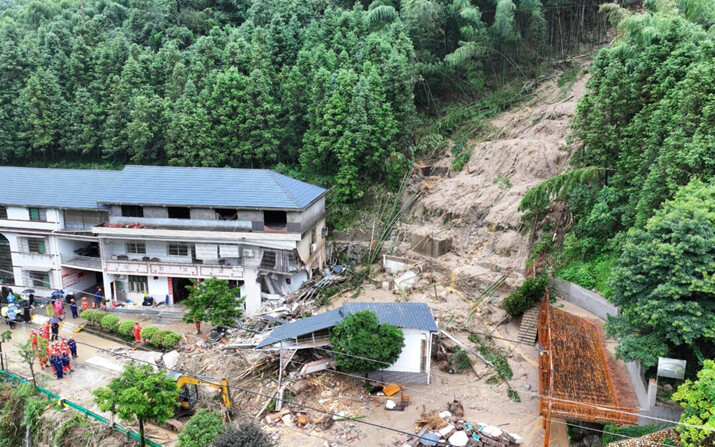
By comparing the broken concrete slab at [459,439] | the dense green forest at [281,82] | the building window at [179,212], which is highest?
the dense green forest at [281,82]

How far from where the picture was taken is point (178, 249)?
3200 cm

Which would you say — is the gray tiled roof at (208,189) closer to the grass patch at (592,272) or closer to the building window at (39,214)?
the building window at (39,214)

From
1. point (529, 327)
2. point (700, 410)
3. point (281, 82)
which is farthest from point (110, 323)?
point (700, 410)

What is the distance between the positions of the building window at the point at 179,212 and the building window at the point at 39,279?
9.39 metres

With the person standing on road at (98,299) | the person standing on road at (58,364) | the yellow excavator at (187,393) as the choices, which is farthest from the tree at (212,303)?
the person standing on road at (98,299)

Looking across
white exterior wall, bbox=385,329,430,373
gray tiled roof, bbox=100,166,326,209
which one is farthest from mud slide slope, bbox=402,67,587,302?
gray tiled roof, bbox=100,166,326,209

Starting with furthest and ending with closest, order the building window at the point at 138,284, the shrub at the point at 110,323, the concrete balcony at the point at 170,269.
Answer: the building window at the point at 138,284
the concrete balcony at the point at 170,269
the shrub at the point at 110,323

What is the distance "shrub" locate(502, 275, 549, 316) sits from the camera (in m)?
26.5

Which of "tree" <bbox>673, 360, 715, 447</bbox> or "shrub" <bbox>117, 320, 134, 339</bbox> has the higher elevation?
"tree" <bbox>673, 360, 715, 447</bbox>

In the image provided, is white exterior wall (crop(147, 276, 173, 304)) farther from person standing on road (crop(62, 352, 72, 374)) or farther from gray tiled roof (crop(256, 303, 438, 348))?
gray tiled roof (crop(256, 303, 438, 348))

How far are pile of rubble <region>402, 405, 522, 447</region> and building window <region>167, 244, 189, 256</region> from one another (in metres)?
18.4

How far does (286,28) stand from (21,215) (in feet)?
83.5

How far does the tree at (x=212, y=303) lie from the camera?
87.0ft

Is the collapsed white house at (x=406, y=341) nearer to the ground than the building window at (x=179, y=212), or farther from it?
nearer to the ground
